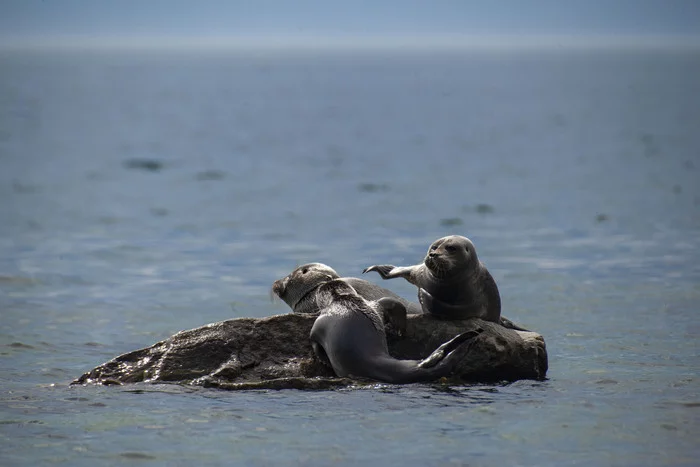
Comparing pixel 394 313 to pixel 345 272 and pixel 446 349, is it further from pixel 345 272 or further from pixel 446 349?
pixel 345 272

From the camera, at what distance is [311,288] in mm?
10656

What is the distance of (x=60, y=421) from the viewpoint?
880 centimetres

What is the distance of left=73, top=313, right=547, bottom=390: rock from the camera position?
9.41 m

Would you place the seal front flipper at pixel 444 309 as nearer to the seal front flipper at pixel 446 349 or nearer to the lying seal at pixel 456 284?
the lying seal at pixel 456 284

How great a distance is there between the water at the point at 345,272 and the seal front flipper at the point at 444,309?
69cm

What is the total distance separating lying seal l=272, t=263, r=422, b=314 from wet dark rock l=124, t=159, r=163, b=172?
95.3ft

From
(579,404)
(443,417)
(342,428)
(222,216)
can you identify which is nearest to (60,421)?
(342,428)

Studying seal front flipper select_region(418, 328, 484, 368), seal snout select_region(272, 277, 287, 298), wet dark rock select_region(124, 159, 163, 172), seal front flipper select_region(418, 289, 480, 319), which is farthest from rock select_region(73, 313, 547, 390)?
wet dark rock select_region(124, 159, 163, 172)

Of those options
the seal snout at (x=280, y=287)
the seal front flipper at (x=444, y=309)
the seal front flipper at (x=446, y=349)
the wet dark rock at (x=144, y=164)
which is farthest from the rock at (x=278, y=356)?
the wet dark rock at (x=144, y=164)

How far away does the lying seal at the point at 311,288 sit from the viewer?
34.3 feet

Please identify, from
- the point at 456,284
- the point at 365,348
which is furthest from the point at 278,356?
the point at 456,284

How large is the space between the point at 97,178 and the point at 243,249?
16.9m

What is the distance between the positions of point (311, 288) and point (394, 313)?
1.28m

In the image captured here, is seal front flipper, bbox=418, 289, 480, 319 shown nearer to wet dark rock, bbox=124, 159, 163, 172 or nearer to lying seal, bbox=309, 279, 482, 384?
lying seal, bbox=309, 279, 482, 384
